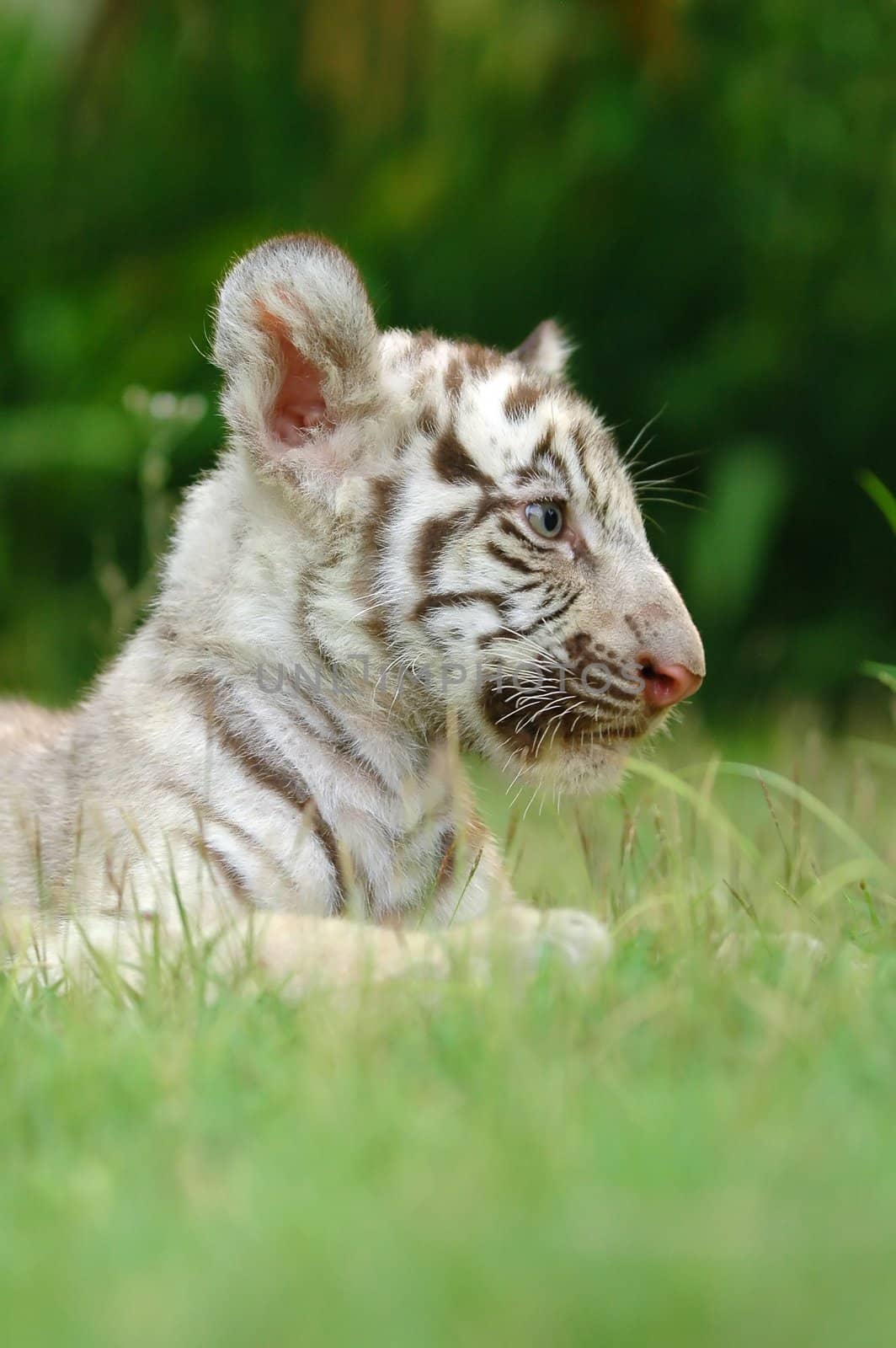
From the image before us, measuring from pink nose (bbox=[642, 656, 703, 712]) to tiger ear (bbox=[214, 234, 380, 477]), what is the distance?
73 centimetres

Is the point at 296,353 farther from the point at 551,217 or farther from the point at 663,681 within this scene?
the point at 551,217

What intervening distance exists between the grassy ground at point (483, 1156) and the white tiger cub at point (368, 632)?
54cm

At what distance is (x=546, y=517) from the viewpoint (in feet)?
11.2

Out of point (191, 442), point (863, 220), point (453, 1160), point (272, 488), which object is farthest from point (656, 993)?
point (863, 220)

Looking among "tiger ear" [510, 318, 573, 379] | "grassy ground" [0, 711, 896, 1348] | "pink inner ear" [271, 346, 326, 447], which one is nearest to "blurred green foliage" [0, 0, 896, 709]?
"tiger ear" [510, 318, 573, 379]

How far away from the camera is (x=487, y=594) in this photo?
3355 mm

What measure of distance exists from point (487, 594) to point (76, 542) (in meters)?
5.55

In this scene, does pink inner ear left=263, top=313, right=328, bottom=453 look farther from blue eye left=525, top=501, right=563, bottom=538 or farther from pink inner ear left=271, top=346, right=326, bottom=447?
blue eye left=525, top=501, right=563, bottom=538

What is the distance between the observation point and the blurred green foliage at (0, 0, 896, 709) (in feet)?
27.3

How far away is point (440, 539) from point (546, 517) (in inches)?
8.9

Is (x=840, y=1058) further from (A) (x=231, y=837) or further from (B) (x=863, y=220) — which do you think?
(B) (x=863, y=220)

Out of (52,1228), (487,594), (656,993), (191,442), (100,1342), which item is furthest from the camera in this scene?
(191,442)

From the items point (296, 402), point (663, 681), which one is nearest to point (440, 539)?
point (296, 402)

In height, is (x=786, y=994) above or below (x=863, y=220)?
below
